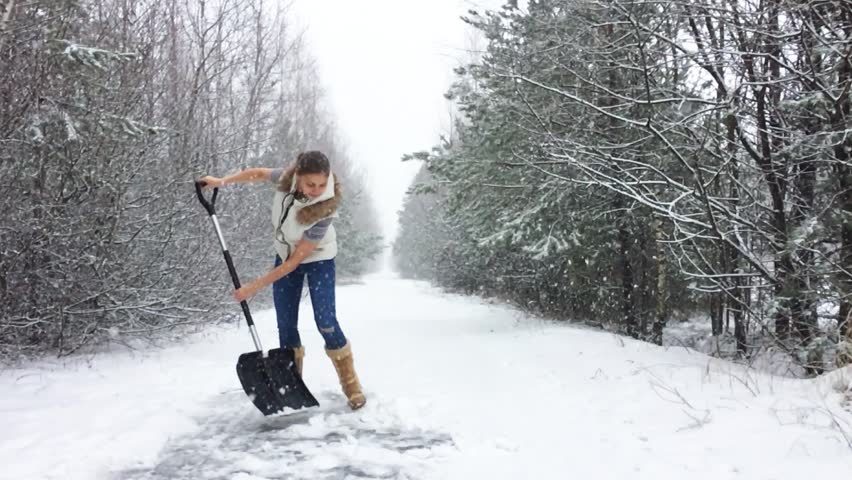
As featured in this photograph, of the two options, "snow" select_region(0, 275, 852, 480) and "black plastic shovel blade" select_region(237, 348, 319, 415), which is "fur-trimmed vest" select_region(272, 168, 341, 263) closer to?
"black plastic shovel blade" select_region(237, 348, 319, 415)

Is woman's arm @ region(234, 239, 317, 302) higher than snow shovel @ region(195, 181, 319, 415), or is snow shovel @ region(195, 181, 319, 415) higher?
woman's arm @ region(234, 239, 317, 302)

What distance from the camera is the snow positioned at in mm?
2564

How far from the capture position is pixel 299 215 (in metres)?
3.57

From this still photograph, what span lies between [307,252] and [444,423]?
1459 mm

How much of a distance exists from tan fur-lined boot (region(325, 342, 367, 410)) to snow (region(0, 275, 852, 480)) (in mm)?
114

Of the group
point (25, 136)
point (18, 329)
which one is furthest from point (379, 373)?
point (25, 136)

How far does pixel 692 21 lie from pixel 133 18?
669 centimetres

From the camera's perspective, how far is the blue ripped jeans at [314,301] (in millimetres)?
3736

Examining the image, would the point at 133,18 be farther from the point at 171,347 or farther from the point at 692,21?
the point at 692,21

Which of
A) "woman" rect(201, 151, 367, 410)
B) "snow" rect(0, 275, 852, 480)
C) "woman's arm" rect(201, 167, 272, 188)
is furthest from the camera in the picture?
"woman's arm" rect(201, 167, 272, 188)

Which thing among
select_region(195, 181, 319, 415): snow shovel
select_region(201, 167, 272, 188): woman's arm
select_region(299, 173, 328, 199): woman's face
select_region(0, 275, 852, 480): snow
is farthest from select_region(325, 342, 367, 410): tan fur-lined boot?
select_region(201, 167, 272, 188): woman's arm

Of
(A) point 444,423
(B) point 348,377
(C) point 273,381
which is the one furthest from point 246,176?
(A) point 444,423

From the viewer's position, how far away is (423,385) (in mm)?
4324

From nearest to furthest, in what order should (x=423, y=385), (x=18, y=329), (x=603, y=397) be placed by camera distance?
1. (x=603, y=397)
2. (x=423, y=385)
3. (x=18, y=329)
